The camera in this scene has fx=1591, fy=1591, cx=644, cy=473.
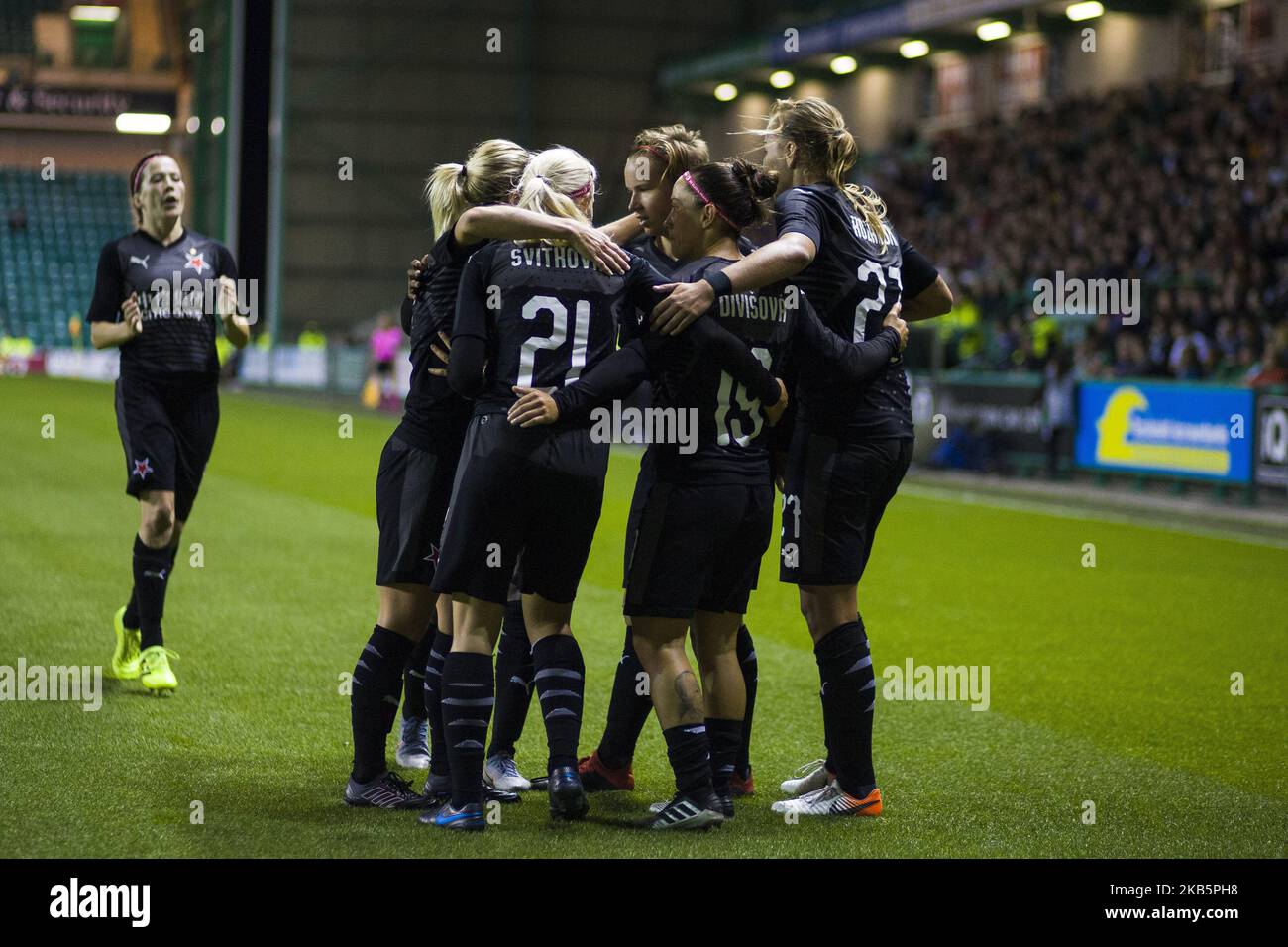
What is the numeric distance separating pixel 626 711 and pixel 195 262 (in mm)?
3038

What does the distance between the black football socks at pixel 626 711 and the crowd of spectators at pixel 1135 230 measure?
12.1m

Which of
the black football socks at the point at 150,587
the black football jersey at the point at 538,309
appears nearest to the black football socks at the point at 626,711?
the black football jersey at the point at 538,309

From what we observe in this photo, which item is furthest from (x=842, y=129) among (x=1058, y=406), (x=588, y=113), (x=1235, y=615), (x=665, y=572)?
(x=588, y=113)

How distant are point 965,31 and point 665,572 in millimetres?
27925

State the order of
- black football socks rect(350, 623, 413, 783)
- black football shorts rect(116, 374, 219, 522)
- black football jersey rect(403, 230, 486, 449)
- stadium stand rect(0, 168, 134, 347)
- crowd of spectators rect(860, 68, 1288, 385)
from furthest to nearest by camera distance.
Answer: stadium stand rect(0, 168, 134, 347) < crowd of spectators rect(860, 68, 1288, 385) < black football shorts rect(116, 374, 219, 522) < black football socks rect(350, 623, 413, 783) < black football jersey rect(403, 230, 486, 449)

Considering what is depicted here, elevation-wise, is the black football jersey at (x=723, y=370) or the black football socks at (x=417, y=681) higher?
the black football jersey at (x=723, y=370)

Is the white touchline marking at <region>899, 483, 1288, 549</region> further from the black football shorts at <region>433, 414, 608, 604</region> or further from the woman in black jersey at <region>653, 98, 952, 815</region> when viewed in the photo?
the black football shorts at <region>433, 414, 608, 604</region>

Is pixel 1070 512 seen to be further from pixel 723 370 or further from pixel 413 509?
pixel 413 509

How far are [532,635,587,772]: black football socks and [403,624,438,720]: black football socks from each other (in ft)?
3.13

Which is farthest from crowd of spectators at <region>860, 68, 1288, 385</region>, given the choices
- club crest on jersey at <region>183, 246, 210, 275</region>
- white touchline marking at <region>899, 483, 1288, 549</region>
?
club crest on jersey at <region>183, 246, 210, 275</region>

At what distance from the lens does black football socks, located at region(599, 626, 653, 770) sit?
524cm

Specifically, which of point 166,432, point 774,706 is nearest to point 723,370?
point 774,706

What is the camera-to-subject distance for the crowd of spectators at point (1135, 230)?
752 inches

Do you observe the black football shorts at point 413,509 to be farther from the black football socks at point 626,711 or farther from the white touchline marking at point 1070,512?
the white touchline marking at point 1070,512
